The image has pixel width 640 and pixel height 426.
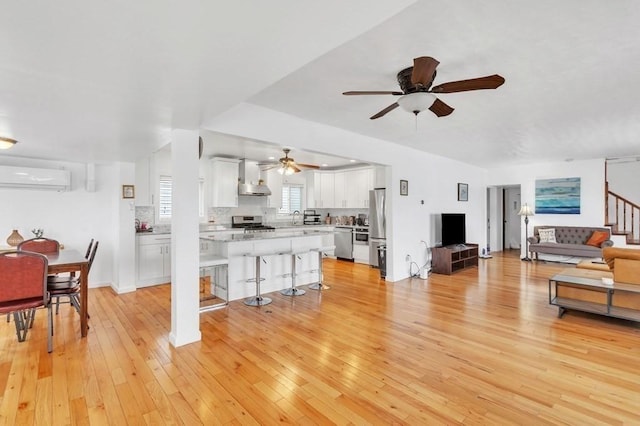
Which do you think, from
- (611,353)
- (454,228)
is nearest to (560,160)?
(454,228)

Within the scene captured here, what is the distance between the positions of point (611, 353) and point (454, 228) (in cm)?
431

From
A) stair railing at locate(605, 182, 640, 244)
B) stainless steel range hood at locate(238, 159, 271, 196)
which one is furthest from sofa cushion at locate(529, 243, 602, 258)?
stainless steel range hood at locate(238, 159, 271, 196)

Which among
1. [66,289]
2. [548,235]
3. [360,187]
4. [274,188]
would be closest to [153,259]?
[66,289]

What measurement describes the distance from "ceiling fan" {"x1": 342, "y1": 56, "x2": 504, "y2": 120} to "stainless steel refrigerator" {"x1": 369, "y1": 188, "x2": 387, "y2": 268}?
3779 mm

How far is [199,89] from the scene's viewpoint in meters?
2.12

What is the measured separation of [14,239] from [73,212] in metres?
0.88

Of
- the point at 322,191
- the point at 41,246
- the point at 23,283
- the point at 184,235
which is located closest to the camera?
the point at 23,283

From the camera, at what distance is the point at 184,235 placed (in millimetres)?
3156

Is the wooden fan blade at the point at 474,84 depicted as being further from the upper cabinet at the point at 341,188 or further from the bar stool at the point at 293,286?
the upper cabinet at the point at 341,188

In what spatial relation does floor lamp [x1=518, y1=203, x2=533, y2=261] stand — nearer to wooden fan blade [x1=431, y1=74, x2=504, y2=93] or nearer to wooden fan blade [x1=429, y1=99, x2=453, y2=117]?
wooden fan blade [x1=429, y1=99, x2=453, y2=117]

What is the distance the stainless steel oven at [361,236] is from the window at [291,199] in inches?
→ 73.5

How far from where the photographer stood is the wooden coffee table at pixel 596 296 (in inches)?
141

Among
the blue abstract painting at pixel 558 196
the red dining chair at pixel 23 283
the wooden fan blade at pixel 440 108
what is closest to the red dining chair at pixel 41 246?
the red dining chair at pixel 23 283

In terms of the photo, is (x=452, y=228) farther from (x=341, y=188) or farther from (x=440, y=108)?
(x=440, y=108)
